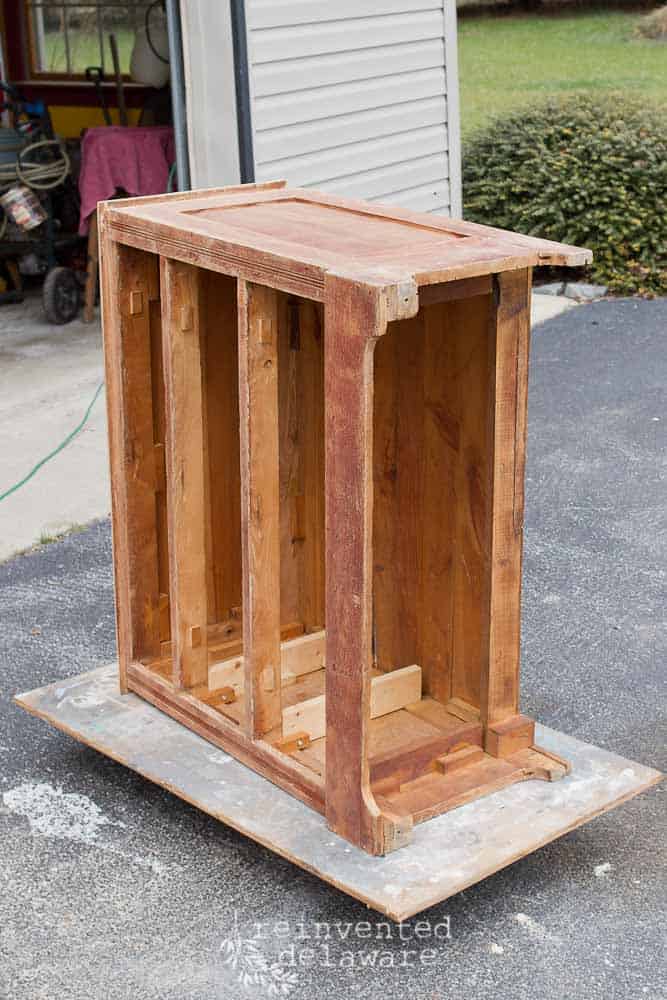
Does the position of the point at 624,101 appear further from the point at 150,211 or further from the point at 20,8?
the point at 150,211

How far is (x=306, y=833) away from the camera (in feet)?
10.1

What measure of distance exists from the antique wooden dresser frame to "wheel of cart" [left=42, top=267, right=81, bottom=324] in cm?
464

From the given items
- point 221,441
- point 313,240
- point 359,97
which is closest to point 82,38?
point 359,97

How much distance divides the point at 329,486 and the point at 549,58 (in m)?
24.1

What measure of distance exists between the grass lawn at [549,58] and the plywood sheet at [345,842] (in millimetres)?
16257

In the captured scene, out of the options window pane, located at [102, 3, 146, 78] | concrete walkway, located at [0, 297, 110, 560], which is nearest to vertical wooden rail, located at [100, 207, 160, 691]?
concrete walkway, located at [0, 297, 110, 560]

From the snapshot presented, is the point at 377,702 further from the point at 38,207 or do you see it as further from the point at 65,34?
the point at 65,34

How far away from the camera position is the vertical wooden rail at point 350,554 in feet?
9.08

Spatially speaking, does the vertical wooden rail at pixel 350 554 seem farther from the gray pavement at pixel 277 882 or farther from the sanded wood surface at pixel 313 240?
the gray pavement at pixel 277 882

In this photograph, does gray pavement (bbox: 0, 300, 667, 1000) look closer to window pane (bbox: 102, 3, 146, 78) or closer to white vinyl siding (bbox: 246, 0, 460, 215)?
white vinyl siding (bbox: 246, 0, 460, 215)

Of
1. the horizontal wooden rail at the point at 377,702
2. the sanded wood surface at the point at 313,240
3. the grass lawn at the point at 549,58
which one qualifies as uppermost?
the sanded wood surface at the point at 313,240

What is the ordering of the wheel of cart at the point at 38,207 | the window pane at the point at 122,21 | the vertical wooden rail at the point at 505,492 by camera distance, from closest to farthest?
the vertical wooden rail at the point at 505,492 → the wheel of cart at the point at 38,207 → the window pane at the point at 122,21

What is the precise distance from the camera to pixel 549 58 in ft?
83.0

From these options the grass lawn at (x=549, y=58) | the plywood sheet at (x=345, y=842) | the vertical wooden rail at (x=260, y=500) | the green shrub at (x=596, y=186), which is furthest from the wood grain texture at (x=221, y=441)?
the grass lawn at (x=549, y=58)
